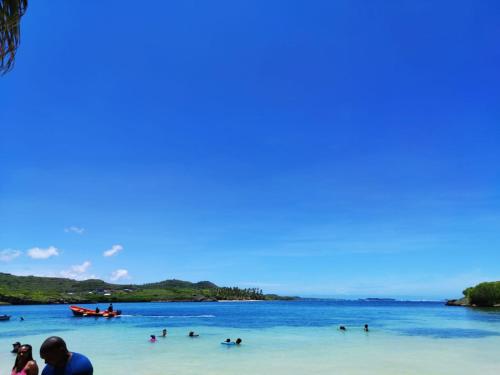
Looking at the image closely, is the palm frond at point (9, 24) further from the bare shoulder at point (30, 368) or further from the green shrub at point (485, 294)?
the green shrub at point (485, 294)

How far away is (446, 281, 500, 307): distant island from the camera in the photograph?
334 feet

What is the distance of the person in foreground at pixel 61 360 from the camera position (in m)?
5.11

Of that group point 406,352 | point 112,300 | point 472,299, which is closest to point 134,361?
point 406,352

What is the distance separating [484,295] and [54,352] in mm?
120052

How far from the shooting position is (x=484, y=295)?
105125 millimetres

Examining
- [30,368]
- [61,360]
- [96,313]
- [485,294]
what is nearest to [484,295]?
[485,294]

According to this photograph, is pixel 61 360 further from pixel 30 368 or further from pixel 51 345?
pixel 30 368

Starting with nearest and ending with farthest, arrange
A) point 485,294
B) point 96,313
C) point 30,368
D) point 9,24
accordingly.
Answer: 1. point 9,24
2. point 30,368
3. point 96,313
4. point 485,294

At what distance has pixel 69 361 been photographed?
5.20 meters

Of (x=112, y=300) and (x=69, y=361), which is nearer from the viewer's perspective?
(x=69, y=361)

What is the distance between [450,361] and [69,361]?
2728cm

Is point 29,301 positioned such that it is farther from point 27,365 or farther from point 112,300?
point 27,365

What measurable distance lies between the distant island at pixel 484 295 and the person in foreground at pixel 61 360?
115980mm

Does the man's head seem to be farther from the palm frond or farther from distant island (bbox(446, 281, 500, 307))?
distant island (bbox(446, 281, 500, 307))
